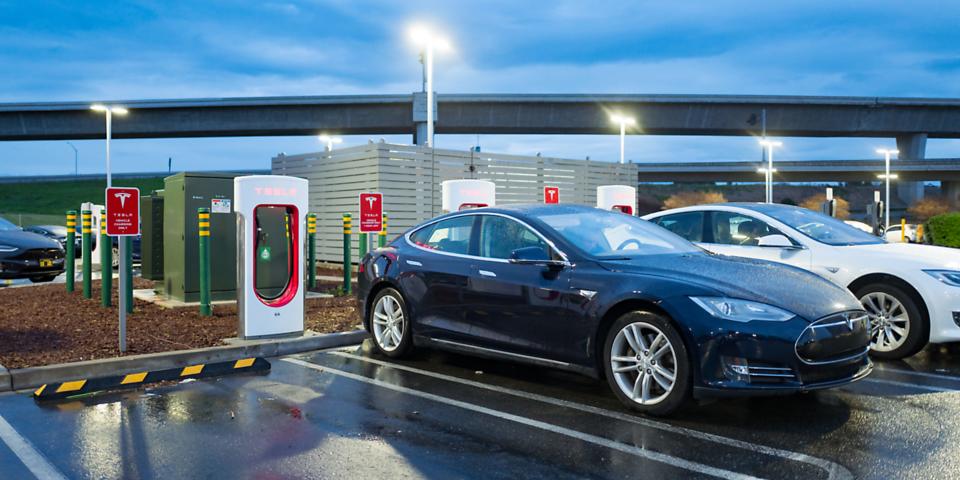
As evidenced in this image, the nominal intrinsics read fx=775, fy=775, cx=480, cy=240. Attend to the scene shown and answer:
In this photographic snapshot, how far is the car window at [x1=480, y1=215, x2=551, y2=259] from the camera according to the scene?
20.6ft

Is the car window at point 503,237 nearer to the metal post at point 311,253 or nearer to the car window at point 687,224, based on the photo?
the car window at point 687,224

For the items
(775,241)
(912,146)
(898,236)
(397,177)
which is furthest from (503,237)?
(912,146)

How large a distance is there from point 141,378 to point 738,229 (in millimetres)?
6035

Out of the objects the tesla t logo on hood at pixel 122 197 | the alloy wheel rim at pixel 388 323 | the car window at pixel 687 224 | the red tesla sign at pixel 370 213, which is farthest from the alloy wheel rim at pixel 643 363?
the red tesla sign at pixel 370 213

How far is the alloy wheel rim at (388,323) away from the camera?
24.0ft

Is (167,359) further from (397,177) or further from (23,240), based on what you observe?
(397,177)

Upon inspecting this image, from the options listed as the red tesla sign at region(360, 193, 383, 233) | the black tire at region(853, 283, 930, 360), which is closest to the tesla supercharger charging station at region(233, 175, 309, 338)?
the red tesla sign at region(360, 193, 383, 233)

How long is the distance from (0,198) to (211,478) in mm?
82029

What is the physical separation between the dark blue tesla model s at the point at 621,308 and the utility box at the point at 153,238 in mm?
6436

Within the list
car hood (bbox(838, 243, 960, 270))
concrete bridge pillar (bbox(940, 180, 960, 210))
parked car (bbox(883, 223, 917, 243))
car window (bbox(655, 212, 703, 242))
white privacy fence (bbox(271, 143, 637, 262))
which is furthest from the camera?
concrete bridge pillar (bbox(940, 180, 960, 210))

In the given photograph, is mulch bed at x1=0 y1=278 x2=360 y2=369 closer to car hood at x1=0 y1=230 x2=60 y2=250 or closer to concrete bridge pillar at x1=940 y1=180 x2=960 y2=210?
car hood at x1=0 y1=230 x2=60 y2=250

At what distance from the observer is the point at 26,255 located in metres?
14.3

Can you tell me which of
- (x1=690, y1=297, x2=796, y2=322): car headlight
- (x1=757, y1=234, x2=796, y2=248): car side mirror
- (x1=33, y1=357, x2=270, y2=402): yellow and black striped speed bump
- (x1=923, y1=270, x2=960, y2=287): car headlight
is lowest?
(x1=33, y1=357, x2=270, y2=402): yellow and black striped speed bump

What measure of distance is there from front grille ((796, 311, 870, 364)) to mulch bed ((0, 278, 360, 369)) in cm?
530
